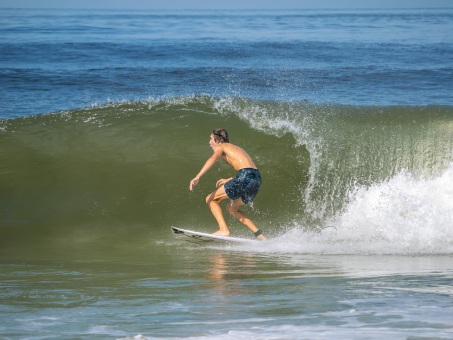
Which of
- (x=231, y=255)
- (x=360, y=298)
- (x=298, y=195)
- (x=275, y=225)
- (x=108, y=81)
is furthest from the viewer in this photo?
(x=108, y=81)

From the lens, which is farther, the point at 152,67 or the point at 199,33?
the point at 199,33

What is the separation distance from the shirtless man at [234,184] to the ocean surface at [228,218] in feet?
1.29

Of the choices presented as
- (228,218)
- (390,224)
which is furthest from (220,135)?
(390,224)

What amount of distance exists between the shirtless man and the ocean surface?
393 mm

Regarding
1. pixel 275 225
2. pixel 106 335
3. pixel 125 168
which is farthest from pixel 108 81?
pixel 106 335

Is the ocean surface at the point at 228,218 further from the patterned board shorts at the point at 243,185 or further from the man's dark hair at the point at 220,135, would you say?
the man's dark hair at the point at 220,135

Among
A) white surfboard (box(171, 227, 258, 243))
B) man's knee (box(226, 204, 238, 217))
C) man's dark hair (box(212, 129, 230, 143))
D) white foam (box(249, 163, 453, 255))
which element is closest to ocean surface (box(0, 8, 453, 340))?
white foam (box(249, 163, 453, 255))

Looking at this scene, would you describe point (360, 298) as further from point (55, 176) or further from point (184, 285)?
point (55, 176)

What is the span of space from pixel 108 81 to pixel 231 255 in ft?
50.6

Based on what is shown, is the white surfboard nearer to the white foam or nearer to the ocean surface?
the ocean surface

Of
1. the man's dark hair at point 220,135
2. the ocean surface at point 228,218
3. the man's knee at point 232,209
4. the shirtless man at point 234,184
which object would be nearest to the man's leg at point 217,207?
the shirtless man at point 234,184

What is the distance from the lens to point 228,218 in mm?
10055

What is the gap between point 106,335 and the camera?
4738mm

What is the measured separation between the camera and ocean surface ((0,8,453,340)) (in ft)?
17.0
